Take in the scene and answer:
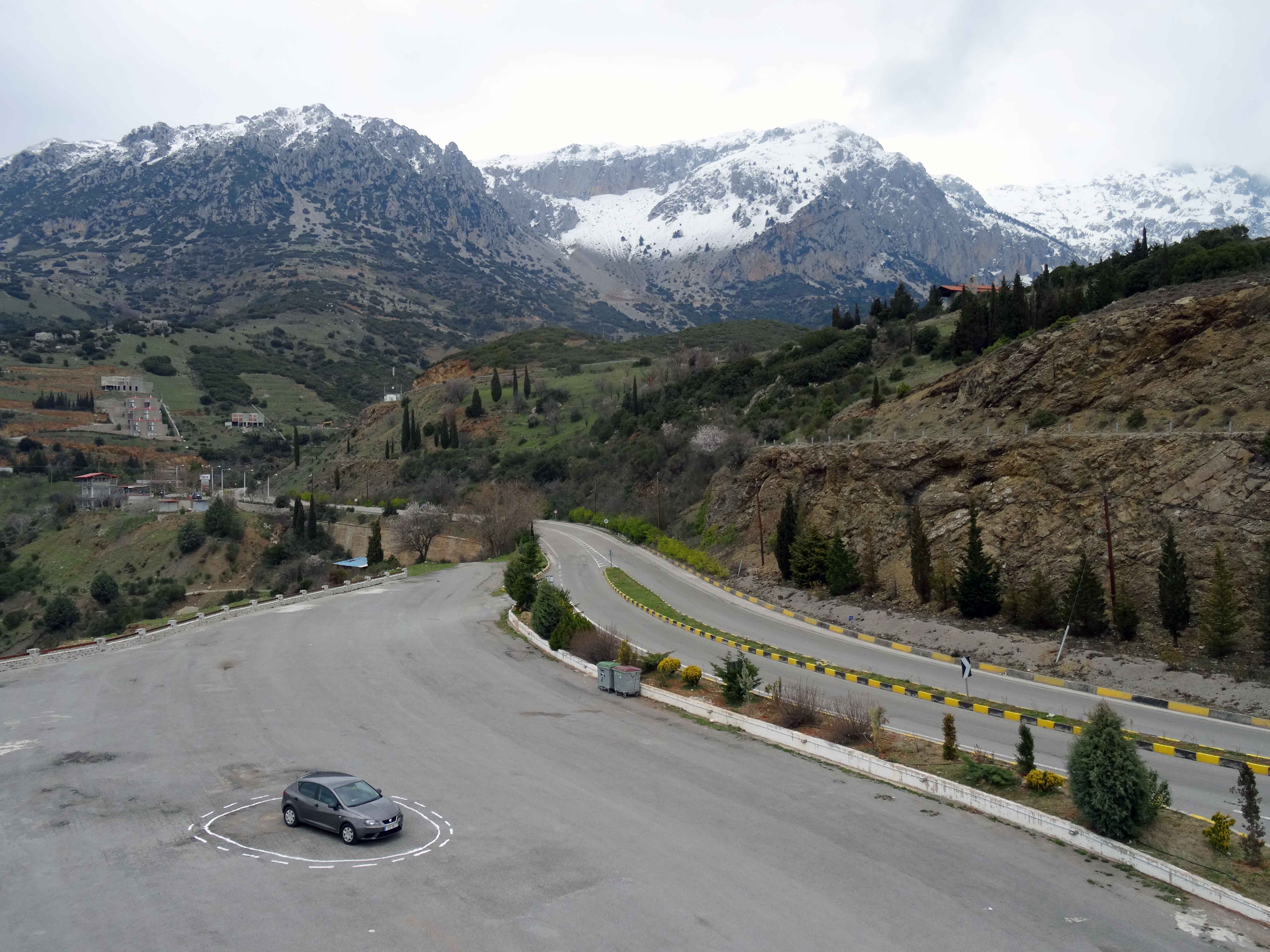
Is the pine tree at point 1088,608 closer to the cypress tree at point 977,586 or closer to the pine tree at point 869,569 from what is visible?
the cypress tree at point 977,586

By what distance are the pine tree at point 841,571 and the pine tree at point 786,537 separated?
3268mm

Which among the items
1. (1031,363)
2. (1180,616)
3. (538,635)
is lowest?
(538,635)

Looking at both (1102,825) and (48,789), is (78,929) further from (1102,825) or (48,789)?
(1102,825)

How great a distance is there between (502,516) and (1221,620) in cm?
5037

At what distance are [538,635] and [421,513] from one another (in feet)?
126

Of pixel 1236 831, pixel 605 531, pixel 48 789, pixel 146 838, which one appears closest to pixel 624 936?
pixel 146 838

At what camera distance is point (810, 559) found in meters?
35.8

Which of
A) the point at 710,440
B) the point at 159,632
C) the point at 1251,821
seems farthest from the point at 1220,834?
the point at 710,440

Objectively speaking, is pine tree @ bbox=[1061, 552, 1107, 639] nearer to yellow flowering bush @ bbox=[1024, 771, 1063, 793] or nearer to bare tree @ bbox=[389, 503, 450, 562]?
yellow flowering bush @ bbox=[1024, 771, 1063, 793]

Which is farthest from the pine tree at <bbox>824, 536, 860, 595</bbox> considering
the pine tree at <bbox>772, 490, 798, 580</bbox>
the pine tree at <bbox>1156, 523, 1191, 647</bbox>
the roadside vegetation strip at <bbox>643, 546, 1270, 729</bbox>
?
the pine tree at <bbox>1156, 523, 1191, 647</bbox>

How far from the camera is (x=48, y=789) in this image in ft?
47.9

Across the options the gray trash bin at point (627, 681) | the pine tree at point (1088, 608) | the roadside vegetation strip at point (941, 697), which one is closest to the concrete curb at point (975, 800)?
the gray trash bin at point (627, 681)

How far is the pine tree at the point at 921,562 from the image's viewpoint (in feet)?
97.2

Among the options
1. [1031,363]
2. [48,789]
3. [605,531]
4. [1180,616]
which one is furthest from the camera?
[605,531]
